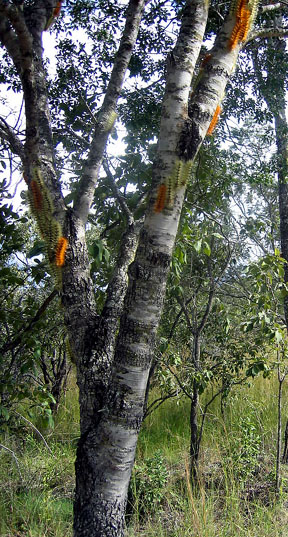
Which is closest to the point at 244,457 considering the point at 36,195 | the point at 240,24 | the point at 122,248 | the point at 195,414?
the point at 195,414

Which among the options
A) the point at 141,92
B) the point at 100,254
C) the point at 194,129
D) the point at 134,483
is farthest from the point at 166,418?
the point at 194,129

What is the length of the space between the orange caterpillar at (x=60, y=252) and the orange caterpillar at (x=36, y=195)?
0.21 metres

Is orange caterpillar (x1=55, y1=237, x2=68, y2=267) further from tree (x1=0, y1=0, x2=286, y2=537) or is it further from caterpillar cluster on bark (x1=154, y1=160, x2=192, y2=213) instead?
caterpillar cluster on bark (x1=154, y1=160, x2=192, y2=213)

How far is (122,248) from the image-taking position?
2.64 m

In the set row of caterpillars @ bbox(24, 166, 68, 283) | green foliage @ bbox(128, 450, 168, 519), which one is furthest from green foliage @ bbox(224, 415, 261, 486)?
row of caterpillars @ bbox(24, 166, 68, 283)

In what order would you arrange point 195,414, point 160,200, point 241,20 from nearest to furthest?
point 160,200
point 241,20
point 195,414

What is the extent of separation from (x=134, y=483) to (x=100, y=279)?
59.3 inches

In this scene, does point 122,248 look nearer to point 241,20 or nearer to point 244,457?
point 241,20

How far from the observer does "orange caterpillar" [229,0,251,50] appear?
7.77 feet

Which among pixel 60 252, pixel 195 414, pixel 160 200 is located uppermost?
pixel 160 200

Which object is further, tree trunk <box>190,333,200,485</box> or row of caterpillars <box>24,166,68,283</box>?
tree trunk <box>190,333,200,485</box>

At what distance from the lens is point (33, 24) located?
2.86 metres

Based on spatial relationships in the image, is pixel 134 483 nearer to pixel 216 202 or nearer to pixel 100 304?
pixel 100 304

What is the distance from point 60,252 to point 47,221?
0.18 meters
